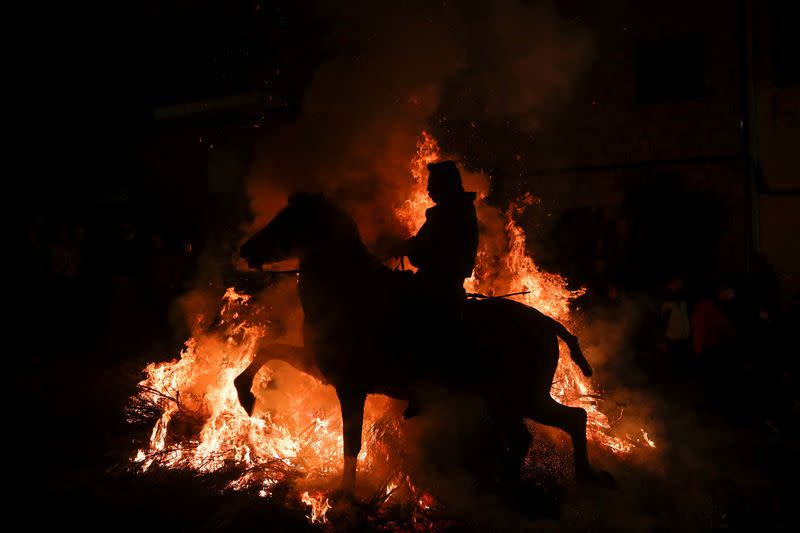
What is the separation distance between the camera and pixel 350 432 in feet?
15.4

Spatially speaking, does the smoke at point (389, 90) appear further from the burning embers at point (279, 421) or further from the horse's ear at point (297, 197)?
the horse's ear at point (297, 197)

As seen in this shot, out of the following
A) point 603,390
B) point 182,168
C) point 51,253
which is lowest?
point 603,390

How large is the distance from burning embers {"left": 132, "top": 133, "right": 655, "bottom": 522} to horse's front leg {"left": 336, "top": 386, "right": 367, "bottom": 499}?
26 cm

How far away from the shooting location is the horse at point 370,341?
182 inches

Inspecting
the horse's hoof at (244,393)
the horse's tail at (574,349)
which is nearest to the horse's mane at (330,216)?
the horse's hoof at (244,393)

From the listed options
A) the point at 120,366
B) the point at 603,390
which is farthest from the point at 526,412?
the point at 120,366

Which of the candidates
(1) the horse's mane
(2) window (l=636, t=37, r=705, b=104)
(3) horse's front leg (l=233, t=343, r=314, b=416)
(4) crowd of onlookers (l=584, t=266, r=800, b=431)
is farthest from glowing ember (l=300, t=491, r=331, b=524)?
(2) window (l=636, t=37, r=705, b=104)

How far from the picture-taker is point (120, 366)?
7.71 m

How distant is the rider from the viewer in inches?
183

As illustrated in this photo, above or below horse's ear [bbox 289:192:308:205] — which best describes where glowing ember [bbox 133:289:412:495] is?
below

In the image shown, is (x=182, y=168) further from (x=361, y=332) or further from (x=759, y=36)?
(x=759, y=36)

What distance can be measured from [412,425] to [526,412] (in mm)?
1401

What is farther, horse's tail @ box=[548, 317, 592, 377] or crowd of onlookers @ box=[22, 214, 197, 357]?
crowd of onlookers @ box=[22, 214, 197, 357]

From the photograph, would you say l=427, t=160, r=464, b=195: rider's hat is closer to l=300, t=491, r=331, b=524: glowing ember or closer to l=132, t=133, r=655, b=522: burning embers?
l=132, t=133, r=655, b=522: burning embers
